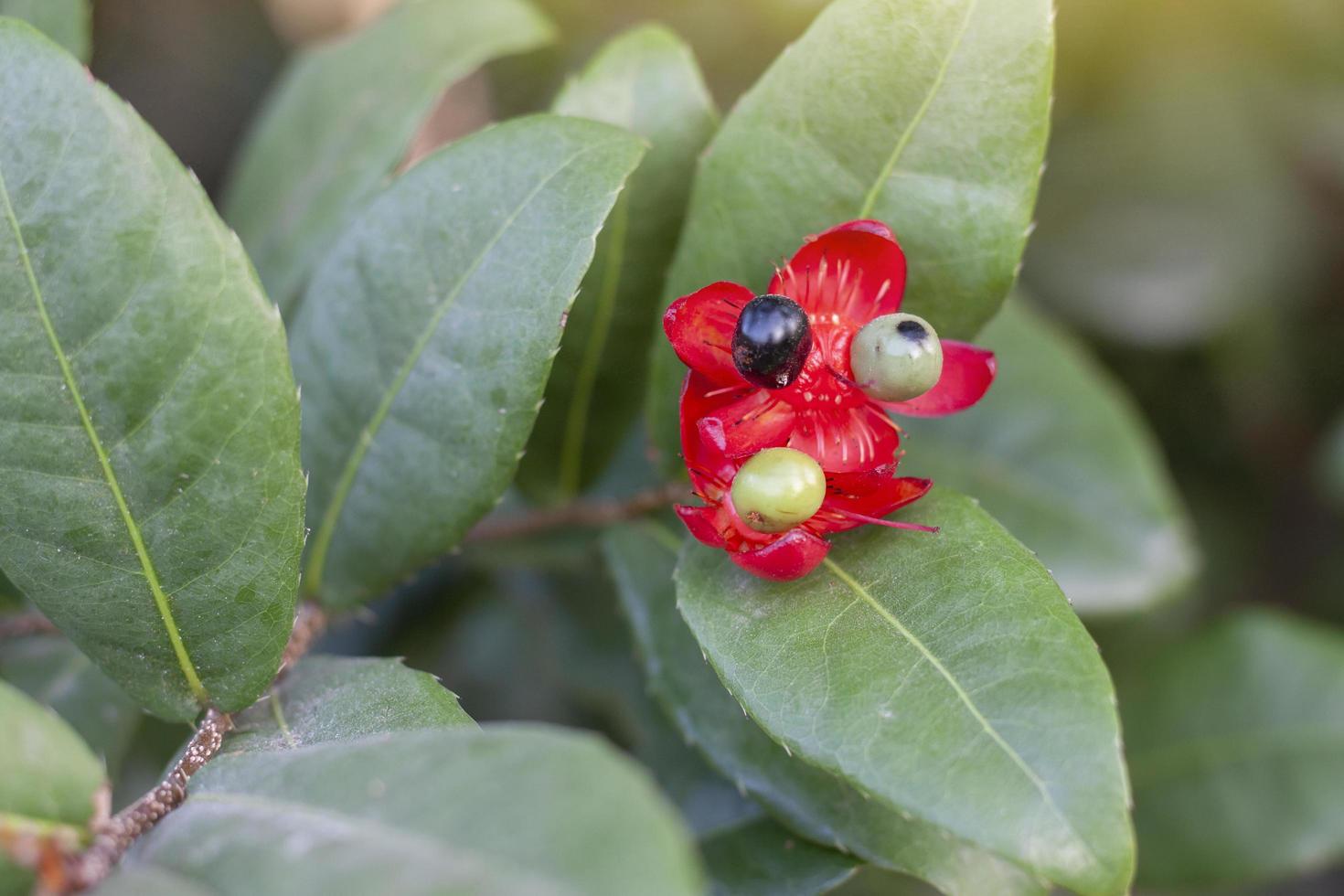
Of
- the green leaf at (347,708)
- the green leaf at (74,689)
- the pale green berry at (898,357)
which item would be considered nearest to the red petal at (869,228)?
the pale green berry at (898,357)

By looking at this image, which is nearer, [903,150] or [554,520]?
[903,150]

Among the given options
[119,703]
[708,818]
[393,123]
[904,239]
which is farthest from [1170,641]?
[119,703]

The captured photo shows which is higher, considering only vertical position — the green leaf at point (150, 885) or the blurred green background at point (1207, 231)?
the green leaf at point (150, 885)

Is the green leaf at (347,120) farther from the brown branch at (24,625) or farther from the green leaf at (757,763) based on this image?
the green leaf at (757,763)

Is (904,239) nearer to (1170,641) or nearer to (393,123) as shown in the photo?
(393,123)

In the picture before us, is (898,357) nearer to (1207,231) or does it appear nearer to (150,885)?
(150,885)

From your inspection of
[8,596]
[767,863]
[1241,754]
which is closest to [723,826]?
[767,863]

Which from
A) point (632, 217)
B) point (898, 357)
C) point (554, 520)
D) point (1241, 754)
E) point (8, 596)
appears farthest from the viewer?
point (1241, 754)
